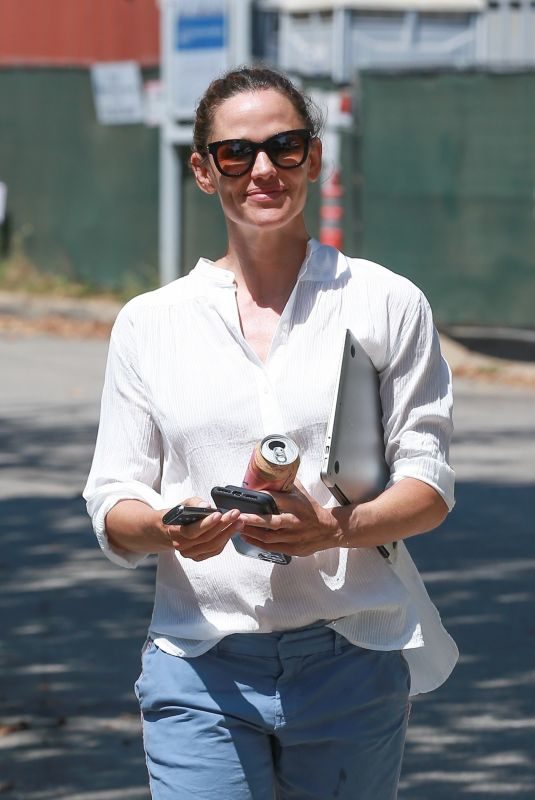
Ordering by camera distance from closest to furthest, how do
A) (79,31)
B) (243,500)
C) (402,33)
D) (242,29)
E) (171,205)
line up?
(243,500)
(242,29)
(171,205)
(402,33)
(79,31)

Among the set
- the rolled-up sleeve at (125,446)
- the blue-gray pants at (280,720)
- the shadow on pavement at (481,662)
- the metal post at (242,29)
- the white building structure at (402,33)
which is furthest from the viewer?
the white building structure at (402,33)

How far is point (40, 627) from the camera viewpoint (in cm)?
681

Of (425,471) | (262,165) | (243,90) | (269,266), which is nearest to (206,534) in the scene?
(425,471)

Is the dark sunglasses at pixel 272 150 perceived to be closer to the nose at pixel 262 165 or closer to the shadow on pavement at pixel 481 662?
the nose at pixel 262 165

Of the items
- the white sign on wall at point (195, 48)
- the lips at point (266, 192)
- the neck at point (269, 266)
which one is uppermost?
the white sign on wall at point (195, 48)

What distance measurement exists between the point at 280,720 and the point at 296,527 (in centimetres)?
39

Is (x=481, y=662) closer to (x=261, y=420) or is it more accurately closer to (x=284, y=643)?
(x=284, y=643)

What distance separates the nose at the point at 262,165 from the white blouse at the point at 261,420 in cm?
19

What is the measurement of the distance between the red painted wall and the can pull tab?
65.1 ft

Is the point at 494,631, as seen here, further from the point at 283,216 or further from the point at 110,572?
the point at 283,216

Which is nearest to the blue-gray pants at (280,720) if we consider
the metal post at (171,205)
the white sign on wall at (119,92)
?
the metal post at (171,205)

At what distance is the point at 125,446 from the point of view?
3.14 meters

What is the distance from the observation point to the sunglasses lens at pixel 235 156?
10.1ft

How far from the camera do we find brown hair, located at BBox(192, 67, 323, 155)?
10.2ft
